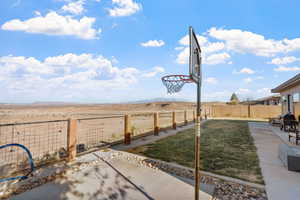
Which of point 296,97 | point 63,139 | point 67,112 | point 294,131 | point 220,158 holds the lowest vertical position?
point 67,112

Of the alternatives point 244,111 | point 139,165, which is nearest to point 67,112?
point 244,111

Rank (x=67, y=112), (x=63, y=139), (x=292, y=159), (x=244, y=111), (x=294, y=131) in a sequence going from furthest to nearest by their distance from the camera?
(x=67, y=112) → (x=244, y=111) → (x=63, y=139) → (x=294, y=131) → (x=292, y=159)

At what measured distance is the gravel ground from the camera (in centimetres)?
252

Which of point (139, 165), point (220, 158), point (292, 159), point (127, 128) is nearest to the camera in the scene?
point (292, 159)

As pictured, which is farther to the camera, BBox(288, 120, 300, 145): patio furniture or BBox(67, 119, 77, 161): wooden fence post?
BBox(288, 120, 300, 145): patio furniture

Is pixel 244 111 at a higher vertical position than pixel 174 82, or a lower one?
lower

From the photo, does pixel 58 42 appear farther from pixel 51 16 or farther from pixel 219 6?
pixel 219 6

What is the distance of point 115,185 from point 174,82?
401cm

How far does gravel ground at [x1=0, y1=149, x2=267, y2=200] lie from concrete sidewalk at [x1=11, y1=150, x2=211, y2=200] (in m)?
0.18

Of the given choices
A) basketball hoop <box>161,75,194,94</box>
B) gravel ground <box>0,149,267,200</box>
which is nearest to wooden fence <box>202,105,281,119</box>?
basketball hoop <box>161,75,194,94</box>

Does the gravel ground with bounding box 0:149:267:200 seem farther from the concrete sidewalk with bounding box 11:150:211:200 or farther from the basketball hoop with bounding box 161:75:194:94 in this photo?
the basketball hoop with bounding box 161:75:194:94

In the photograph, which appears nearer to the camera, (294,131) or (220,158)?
(220,158)

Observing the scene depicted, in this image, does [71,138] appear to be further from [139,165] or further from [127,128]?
[127,128]

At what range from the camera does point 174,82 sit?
5816 mm
